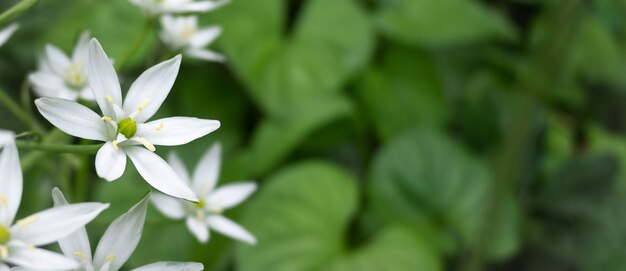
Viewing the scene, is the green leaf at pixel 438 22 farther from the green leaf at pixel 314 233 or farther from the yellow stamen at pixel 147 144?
the yellow stamen at pixel 147 144

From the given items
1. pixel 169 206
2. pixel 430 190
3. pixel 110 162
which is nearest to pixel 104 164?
pixel 110 162

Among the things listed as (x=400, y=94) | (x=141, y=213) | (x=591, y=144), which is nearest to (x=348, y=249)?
(x=400, y=94)

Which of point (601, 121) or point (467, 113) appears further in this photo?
point (601, 121)

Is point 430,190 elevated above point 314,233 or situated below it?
above

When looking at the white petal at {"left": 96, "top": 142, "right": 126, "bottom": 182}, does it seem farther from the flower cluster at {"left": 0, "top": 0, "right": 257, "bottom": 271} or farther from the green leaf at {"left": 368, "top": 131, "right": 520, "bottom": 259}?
the green leaf at {"left": 368, "top": 131, "right": 520, "bottom": 259}

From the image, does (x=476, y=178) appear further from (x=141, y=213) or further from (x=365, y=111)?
(x=141, y=213)

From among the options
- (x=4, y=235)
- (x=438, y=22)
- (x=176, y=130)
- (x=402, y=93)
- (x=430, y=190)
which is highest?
(x=438, y=22)

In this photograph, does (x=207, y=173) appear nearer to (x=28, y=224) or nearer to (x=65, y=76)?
(x=65, y=76)

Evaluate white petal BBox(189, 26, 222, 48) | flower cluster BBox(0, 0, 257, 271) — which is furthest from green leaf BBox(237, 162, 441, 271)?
flower cluster BBox(0, 0, 257, 271)
